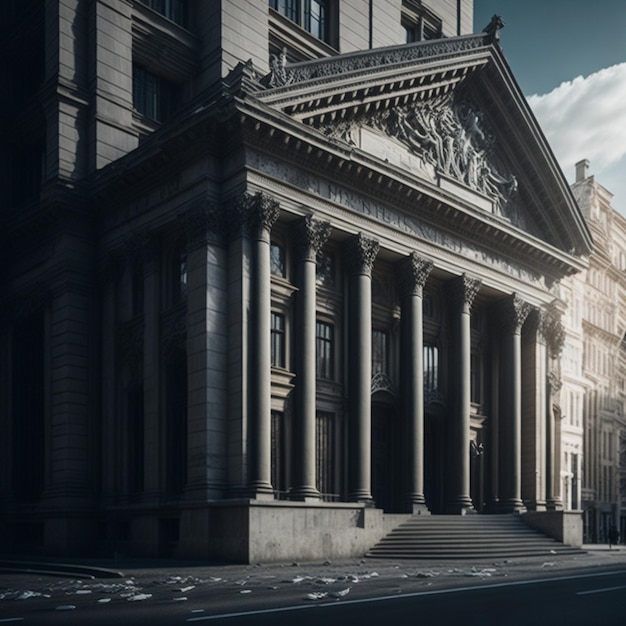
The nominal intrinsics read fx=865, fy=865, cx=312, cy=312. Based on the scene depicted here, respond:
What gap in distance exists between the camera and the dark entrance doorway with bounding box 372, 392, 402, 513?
121 ft

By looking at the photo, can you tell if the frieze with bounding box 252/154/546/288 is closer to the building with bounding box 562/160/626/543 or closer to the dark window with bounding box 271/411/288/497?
the dark window with bounding box 271/411/288/497

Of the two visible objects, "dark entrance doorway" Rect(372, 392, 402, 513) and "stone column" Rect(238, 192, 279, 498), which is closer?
"stone column" Rect(238, 192, 279, 498)

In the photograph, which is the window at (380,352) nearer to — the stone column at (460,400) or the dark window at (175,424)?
the stone column at (460,400)

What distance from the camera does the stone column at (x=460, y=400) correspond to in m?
37.5

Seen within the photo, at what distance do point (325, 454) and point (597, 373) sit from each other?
40.8 metres

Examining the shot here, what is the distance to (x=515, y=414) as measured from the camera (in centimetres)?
4150

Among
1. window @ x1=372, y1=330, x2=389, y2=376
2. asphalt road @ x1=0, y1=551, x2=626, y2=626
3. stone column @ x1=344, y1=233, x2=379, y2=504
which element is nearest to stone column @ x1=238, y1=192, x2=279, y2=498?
stone column @ x1=344, y1=233, x2=379, y2=504

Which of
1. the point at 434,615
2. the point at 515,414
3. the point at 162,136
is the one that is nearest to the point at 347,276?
the point at 162,136

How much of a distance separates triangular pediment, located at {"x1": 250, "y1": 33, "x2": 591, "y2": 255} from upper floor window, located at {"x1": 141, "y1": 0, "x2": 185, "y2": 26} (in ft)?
31.7

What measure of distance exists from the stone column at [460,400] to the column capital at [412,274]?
308 centimetres

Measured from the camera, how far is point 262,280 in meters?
29.5

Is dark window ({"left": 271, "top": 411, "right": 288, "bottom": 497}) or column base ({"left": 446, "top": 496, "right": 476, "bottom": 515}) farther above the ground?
dark window ({"left": 271, "top": 411, "right": 288, "bottom": 497})

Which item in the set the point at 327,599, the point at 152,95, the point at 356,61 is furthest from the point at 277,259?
the point at 327,599

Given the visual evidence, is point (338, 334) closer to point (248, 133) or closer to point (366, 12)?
point (248, 133)
